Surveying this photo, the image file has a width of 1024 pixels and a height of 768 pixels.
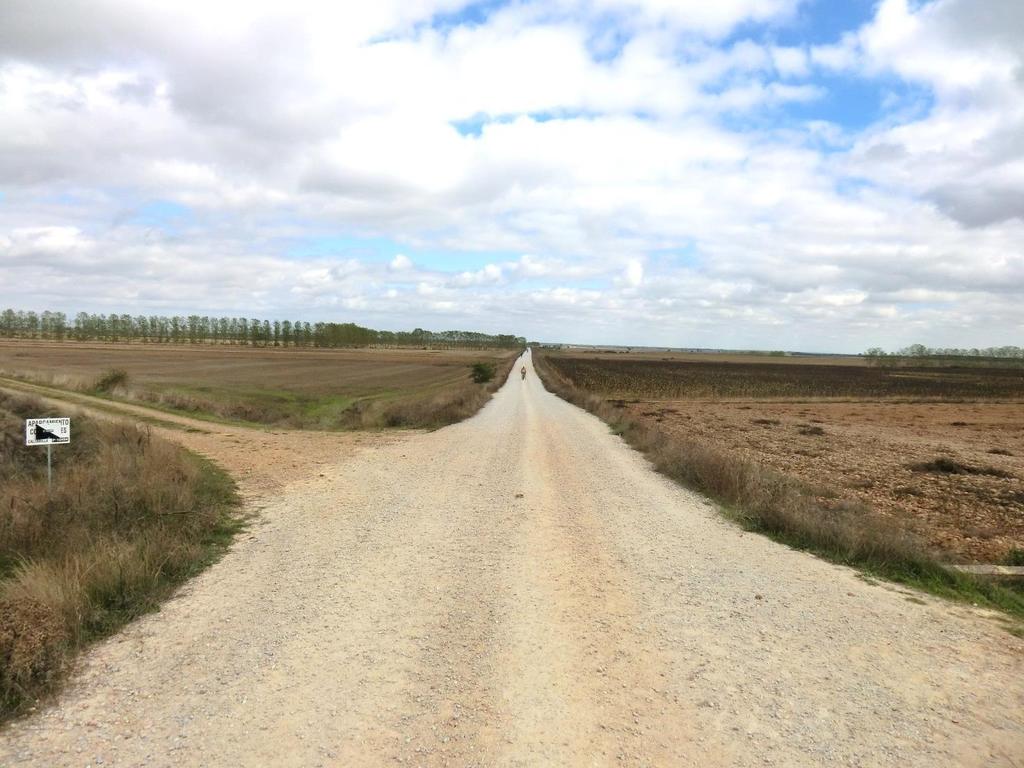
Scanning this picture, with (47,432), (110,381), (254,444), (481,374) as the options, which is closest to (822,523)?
(47,432)

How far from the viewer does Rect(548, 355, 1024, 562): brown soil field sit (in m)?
11.9

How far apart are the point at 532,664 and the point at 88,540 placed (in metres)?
5.55

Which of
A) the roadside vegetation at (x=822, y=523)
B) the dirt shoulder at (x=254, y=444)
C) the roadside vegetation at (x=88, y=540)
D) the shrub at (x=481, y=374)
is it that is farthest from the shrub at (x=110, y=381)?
the roadside vegetation at (x=822, y=523)

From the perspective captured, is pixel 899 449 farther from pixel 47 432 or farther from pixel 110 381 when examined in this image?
pixel 110 381

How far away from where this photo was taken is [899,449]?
22953 millimetres

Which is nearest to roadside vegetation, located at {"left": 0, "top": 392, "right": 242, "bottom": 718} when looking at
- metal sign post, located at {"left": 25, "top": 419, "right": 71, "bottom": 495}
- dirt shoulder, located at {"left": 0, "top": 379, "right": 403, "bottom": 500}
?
metal sign post, located at {"left": 25, "top": 419, "right": 71, "bottom": 495}

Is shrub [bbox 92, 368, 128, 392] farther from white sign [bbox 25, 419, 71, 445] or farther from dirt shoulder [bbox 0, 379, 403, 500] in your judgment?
white sign [bbox 25, 419, 71, 445]

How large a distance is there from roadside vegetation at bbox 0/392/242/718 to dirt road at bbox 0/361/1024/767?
32cm

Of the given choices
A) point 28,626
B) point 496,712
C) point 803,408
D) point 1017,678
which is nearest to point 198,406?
point 28,626

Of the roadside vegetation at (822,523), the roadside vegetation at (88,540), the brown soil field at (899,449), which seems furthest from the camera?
the brown soil field at (899,449)

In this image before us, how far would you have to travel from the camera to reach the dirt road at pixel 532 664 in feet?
13.4

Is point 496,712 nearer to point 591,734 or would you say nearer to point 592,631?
point 591,734

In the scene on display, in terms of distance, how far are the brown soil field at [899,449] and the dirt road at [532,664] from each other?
394 cm

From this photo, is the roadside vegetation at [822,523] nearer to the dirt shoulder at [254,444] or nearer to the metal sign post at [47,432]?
the dirt shoulder at [254,444]
